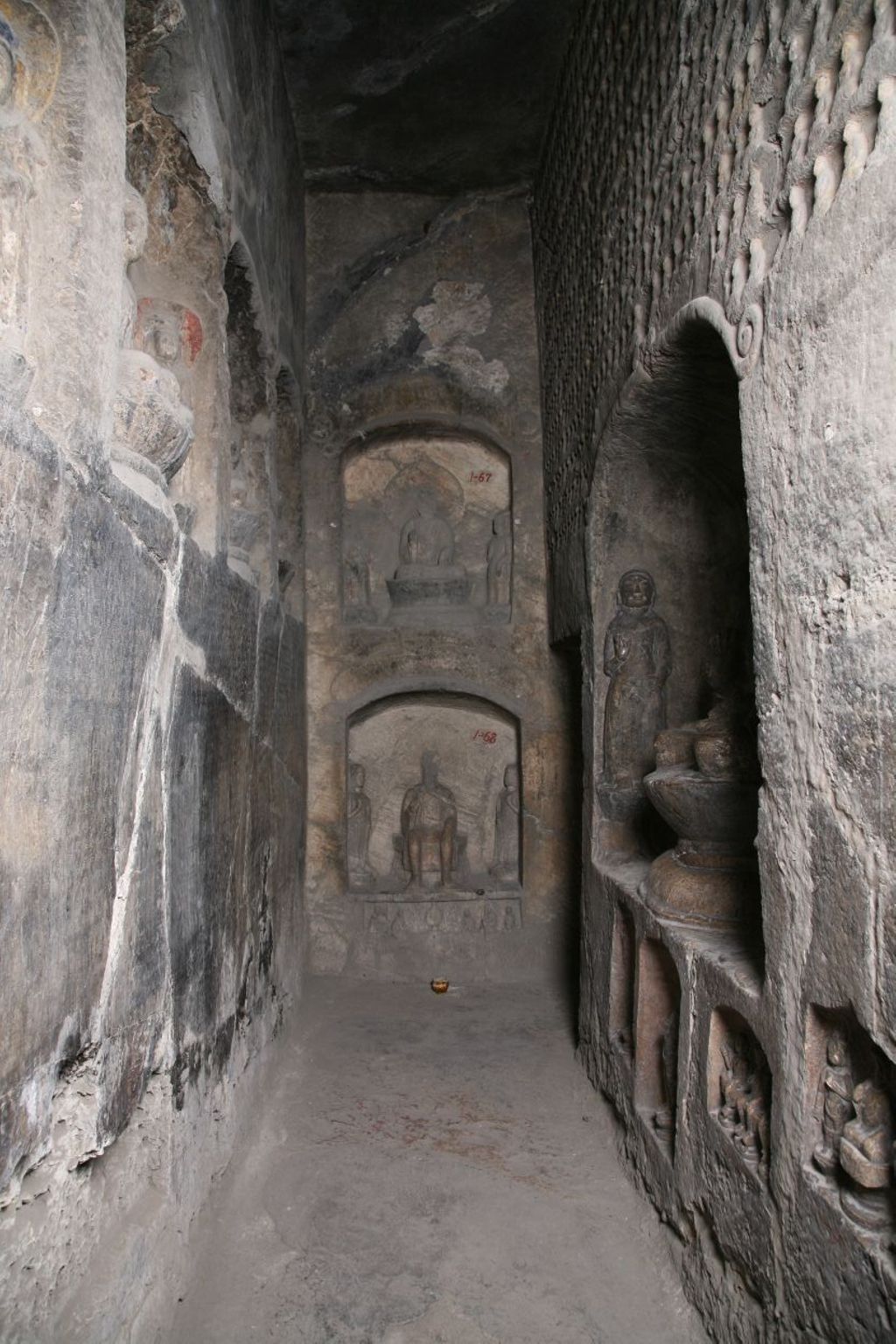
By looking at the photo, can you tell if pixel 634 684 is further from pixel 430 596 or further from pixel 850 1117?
pixel 850 1117

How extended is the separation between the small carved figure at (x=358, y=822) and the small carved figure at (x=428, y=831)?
0.29 meters

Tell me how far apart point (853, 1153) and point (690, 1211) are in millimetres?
1135

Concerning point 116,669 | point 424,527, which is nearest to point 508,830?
point 424,527

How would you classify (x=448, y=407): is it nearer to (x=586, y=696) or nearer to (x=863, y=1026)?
(x=586, y=696)

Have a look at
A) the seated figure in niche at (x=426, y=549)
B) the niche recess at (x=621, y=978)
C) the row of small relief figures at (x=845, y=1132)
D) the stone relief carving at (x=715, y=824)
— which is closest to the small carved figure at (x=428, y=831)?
the seated figure in niche at (x=426, y=549)

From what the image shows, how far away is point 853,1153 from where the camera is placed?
1854 millimetres

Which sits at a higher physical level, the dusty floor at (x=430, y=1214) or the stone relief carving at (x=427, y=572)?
the stone relief carving at (x=427, y=572)

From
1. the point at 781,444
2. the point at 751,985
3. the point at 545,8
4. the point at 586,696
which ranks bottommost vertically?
the point at 751,985

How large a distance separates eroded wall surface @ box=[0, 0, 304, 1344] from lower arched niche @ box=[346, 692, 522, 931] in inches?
93.3

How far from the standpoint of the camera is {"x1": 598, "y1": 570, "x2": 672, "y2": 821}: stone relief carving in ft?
14.6

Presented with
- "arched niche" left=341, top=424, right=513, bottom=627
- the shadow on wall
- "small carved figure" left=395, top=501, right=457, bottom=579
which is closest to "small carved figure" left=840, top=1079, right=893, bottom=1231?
the shadow on wall

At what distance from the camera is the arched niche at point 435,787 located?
623 centimetres

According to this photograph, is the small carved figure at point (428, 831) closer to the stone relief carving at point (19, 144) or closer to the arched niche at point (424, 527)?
the arched niche at point (424, 527)

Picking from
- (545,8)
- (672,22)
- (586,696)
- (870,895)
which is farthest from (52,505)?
(545,8)
